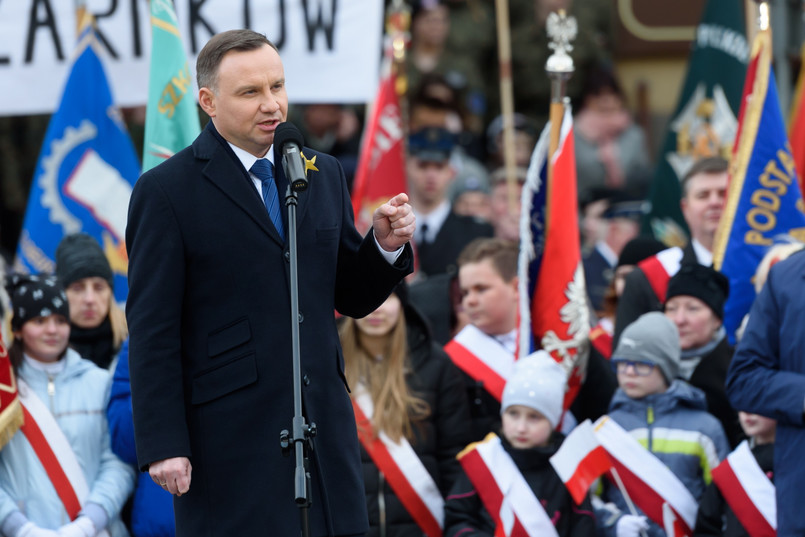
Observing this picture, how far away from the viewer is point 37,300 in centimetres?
546

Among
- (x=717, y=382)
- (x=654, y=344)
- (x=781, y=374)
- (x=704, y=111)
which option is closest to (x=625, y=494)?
(x=654, y=344)

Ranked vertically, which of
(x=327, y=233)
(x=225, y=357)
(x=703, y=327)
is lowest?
(x=703, y=327)

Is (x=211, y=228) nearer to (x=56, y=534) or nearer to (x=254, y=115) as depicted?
(x=254, y=115)

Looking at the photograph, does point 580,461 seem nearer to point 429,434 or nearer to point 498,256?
point 429,434

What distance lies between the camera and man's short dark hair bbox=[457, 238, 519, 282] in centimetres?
644

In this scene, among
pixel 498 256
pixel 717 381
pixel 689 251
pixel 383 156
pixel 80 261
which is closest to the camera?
pixel 717 381

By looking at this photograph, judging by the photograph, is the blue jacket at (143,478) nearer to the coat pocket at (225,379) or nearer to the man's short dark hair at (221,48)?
the coat pocket at (225,379)

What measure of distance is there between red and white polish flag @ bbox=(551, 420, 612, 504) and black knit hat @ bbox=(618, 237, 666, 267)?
1699 mm

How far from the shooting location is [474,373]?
609 centimetres

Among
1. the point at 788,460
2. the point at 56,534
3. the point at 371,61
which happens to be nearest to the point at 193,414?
the point at 56,534

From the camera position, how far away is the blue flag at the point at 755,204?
6.56 m

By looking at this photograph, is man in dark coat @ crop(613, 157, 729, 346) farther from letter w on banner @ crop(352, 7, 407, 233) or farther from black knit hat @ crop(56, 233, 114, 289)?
black knit hat @ crop(56, 233, 114, 289)

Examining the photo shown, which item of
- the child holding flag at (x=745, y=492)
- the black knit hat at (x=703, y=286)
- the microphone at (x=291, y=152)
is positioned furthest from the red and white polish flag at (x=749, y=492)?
the microphone at (x=291, y=152)

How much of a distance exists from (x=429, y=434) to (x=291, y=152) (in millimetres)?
→ 2666
